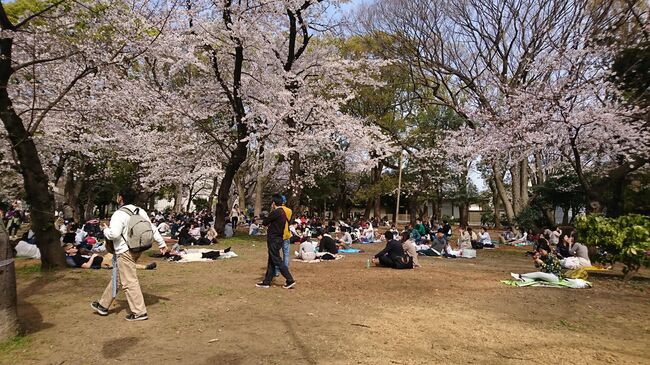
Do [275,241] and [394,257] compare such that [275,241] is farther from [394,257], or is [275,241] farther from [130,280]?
[394,257]

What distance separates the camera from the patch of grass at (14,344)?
4.21 meters

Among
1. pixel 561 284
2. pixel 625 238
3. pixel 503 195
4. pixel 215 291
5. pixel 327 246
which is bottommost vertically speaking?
pixel 215 291

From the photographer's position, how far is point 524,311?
6.41m

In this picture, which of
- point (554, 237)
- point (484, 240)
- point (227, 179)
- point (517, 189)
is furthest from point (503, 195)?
point (227, 179)

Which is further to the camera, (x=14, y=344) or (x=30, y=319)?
(x=30, y=319)

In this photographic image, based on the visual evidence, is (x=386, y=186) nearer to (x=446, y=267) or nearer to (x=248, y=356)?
(x=446, y=267)

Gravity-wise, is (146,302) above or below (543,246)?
below

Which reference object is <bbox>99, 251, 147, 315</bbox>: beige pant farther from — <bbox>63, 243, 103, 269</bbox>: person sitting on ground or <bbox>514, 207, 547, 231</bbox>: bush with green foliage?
<bbox>514, 207, 547, 231</bbox>: bush with green foliage

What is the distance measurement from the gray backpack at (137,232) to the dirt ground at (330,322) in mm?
915

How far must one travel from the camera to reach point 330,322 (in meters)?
5.47

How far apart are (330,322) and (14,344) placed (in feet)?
10.9

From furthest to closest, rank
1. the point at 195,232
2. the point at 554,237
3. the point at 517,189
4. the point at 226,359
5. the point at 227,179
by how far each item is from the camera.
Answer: the point at 517,189, the point at 227,179, the point at 554,237, the point at 195,232, the point at 226,359

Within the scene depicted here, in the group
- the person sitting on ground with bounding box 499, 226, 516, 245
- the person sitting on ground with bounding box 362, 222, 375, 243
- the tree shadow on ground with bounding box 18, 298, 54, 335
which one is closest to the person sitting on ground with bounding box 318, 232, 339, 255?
the person sitting on ground with bounding box 362, 222, 375, 243

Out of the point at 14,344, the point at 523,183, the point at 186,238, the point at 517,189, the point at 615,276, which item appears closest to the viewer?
the point at 14,344
